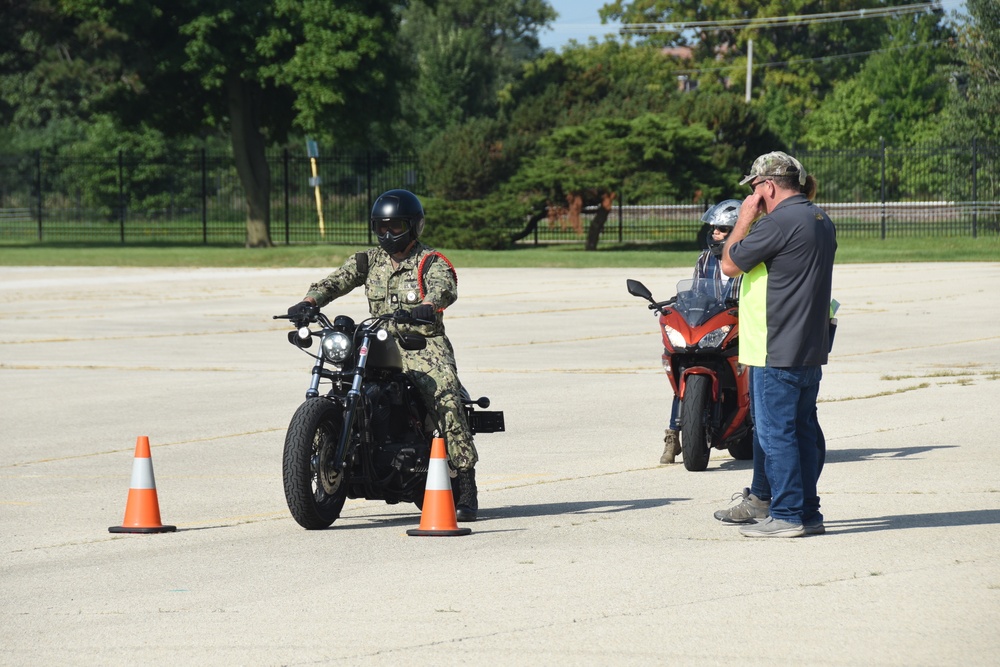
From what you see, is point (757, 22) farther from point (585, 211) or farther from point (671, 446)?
point (671, 446)

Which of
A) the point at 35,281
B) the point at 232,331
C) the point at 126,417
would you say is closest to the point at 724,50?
the point at 35,281

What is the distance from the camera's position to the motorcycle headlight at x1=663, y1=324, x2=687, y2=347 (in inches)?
387

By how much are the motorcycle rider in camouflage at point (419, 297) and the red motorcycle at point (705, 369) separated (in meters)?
1.85

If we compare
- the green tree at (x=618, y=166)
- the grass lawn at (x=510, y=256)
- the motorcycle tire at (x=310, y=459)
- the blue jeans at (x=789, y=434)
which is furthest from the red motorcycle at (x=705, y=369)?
the green tree at (x=618, y=166)

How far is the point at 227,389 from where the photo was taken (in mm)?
14086

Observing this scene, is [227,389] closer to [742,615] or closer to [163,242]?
[742,615]

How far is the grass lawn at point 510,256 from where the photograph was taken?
115ft

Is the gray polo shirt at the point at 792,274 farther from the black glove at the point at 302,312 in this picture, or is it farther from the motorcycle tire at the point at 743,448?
the motorcycle tire at the point at 743,448

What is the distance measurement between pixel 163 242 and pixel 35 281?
16797 millimetres

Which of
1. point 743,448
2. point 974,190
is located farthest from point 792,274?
point 974,190

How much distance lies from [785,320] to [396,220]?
2137 mm

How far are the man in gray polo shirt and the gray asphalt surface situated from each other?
0.92ft

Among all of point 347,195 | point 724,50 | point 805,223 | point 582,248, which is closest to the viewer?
point 805,223

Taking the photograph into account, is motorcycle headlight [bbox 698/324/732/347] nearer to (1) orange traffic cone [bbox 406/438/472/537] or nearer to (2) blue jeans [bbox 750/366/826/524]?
(2) blue jeans [bbox 750/366/826/524]
